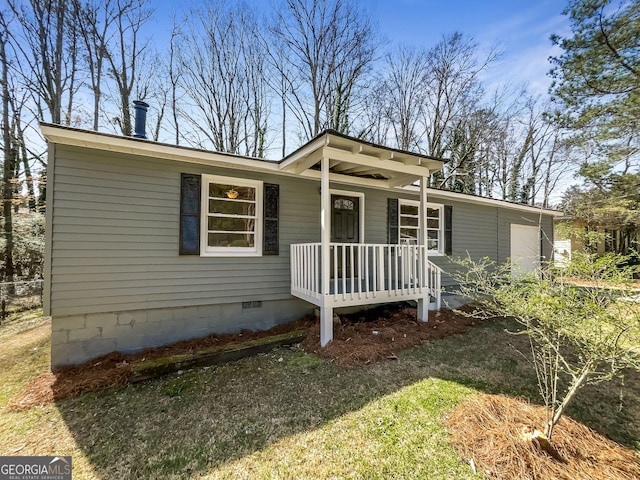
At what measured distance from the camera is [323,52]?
38.1ft

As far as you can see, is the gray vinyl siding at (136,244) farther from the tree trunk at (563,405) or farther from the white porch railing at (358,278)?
the tree trunk at (563,405)

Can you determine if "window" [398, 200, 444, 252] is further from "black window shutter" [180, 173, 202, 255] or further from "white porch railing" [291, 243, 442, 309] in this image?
"black window shutter" [180, 173, 202, 255]

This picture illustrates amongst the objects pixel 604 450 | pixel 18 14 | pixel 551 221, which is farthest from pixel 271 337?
pixel 18 14

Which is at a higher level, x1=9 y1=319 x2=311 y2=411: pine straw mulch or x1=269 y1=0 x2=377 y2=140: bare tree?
x1=269 y1=0 x2=377 y2=140: bare tree

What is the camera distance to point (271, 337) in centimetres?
456

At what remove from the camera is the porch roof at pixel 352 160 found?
4098 millimetres

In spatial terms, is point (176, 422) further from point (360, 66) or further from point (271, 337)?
point (360, 66)

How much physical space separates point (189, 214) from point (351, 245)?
2.74 m

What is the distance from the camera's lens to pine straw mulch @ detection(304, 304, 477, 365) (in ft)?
13.2

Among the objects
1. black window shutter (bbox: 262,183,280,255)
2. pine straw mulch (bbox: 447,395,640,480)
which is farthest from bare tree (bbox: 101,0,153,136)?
pine straw mulch (bbox: 447,395,640,480)

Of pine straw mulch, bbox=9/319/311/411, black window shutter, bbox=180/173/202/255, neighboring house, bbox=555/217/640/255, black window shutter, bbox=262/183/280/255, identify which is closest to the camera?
pine straw mulch, bbox=9/319/311/411

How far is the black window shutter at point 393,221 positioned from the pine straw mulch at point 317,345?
5.40 ft

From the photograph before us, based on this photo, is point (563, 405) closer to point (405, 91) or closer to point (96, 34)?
point (405, 91)

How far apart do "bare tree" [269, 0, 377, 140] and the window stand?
703 centimetres
